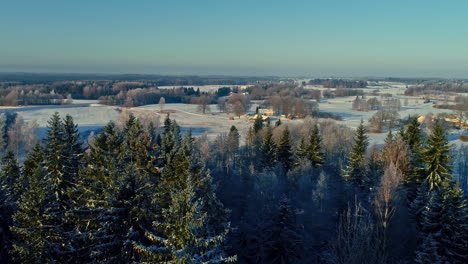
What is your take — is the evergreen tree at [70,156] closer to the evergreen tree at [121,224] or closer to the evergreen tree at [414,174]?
the evergreen tree at [121,224]

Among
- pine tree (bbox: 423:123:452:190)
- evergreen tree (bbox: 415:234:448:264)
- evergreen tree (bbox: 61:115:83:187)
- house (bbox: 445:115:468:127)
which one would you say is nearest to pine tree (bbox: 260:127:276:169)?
pine tree (bbox: 423:123:452:190)

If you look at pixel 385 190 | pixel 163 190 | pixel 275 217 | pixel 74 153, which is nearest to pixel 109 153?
pixel 74 153

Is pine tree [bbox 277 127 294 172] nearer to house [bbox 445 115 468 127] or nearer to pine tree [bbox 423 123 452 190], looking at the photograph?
pine tree [bbox 423 123 452 190]

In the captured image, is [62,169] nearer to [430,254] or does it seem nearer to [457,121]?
[430,254]

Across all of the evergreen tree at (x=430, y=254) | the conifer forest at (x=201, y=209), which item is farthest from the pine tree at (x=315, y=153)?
the evergreen tree at (x=430, y=254)

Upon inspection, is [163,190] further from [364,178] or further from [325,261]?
[364,178]

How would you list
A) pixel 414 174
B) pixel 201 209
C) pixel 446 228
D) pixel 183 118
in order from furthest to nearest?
pixel 183 118
pixel 414 174
pixel 446 228
pixel 201 209

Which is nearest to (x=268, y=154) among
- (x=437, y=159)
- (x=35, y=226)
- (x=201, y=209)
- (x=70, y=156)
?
(x=437, y=159)

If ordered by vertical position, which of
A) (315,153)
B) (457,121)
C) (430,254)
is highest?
(315,153)
